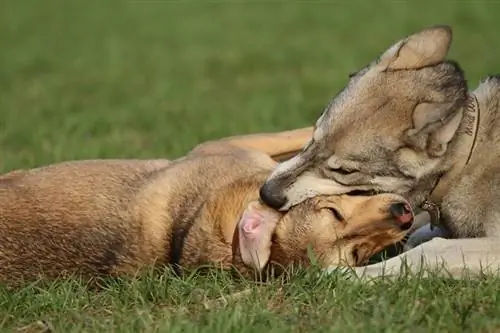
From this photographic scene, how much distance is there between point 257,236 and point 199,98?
238 inches

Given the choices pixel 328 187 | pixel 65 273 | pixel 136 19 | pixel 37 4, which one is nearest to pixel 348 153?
pixel 328 187

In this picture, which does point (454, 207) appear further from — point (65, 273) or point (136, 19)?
point (136, 19)

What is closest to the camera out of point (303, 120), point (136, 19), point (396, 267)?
point (396, 267)

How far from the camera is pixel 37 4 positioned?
20.5 metres

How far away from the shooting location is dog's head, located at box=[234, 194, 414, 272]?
5.96 m

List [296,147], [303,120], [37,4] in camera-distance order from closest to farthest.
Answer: [296,147], [303,120], [37,4]

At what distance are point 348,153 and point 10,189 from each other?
7.00ft

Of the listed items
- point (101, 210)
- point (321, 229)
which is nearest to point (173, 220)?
point (101, 210)

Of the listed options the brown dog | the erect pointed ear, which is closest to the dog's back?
the brown dog

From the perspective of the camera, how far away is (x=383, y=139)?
5.96 m

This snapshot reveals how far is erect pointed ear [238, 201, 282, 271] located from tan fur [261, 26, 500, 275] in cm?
9

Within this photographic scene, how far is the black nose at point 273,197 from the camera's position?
19.7ft

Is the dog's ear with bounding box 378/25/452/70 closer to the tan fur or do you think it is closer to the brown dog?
the tan fur

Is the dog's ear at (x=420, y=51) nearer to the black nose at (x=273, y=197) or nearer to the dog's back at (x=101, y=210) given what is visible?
the black nose at (x=273, y=197)
